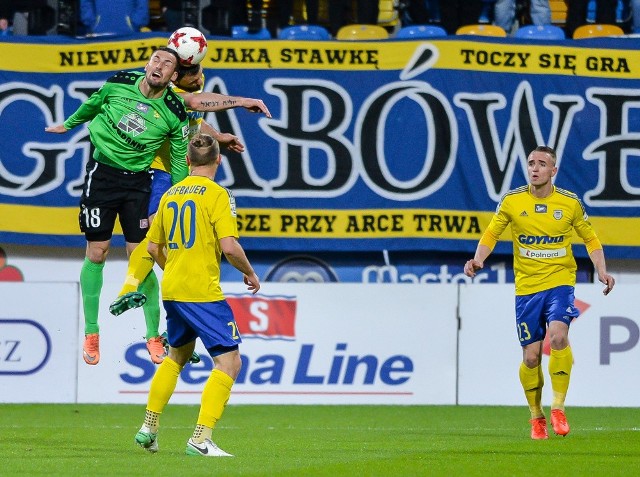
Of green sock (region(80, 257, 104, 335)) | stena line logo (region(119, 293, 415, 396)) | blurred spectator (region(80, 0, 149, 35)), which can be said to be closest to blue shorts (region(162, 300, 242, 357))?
green sock (region(80, 257, 104, 335))

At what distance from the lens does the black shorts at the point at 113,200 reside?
374 inches

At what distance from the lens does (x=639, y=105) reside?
14273 millimetres

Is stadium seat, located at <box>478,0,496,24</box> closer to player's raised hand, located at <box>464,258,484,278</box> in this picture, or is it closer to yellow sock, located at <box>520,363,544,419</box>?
player's raised hand, located at <box>464,258,484,278</box>

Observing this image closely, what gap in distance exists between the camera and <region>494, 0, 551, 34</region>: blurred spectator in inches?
591

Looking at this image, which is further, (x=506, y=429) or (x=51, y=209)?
(x=51, y=209)

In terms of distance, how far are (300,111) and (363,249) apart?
1.57 meters

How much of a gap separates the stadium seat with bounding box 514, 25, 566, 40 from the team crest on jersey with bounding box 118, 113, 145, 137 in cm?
655

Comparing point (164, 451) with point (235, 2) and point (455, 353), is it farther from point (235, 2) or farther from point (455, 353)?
point (235, 2)

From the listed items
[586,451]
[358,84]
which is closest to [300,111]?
[358,84]

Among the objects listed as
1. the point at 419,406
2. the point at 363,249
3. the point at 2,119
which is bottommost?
the point at 419,406

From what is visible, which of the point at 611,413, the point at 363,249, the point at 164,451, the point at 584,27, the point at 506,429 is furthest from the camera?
the point at 584,27

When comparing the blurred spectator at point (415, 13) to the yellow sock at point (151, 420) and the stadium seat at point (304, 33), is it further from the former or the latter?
the yellow sock at point (151, 420)

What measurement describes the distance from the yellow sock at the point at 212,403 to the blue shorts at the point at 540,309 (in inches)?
120

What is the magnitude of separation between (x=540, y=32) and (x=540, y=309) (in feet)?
18.2
